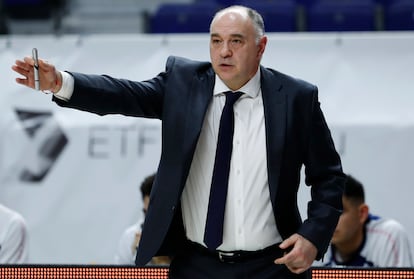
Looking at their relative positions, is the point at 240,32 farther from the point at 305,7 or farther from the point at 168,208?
the point at 305,7

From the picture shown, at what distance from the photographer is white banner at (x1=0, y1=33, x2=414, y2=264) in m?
5.54

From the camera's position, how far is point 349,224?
4914 millimetres

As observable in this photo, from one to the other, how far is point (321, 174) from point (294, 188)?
11cm

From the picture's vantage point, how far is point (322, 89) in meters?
5.71

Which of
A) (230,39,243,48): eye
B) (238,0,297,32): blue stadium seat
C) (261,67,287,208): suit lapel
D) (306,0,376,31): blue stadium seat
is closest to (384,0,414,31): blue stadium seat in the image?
(306,0,376,31): blue stadium seat

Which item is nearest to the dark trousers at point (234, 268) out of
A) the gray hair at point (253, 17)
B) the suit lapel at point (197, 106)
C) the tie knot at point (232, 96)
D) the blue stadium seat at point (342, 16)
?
the suit lapel at point (197, 106)

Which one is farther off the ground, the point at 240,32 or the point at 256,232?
the point at 240,32

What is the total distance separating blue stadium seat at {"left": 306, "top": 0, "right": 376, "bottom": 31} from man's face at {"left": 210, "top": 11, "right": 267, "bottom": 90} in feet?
15.2

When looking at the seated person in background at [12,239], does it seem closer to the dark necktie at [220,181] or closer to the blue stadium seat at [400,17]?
the dark necktie at [220,181]

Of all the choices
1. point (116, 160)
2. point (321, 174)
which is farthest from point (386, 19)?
point (321, 174)

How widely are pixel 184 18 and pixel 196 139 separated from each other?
15.8ft

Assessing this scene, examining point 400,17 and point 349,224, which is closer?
point 349,224

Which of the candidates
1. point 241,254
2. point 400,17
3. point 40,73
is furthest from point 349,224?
point 400,17

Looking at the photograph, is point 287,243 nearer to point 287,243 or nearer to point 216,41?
point 287,243
